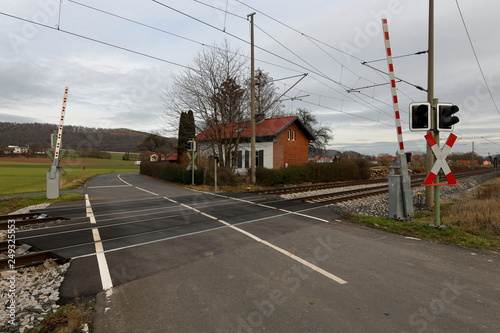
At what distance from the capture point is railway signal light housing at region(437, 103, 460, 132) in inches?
276

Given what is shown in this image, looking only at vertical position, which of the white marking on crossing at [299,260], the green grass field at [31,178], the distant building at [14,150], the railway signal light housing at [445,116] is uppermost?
the distant building at [14,150]

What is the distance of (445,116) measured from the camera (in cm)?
709

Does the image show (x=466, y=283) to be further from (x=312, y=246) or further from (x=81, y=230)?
(x=81, y=230)

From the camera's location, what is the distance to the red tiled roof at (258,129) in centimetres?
2548

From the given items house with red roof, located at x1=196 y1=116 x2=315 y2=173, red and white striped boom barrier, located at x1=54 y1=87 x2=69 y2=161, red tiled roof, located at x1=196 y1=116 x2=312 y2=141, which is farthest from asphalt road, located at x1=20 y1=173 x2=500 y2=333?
house with red roof, located at x1=196 y1=116 x2=315 y2=173

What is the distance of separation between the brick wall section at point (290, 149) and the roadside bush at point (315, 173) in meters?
3.94

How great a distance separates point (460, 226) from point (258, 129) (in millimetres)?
25804

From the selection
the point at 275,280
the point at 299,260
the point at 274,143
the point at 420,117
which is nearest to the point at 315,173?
the point at 274,143

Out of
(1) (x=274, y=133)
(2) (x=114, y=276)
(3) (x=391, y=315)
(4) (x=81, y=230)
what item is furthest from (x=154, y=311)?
(1) (x=274, y=133)

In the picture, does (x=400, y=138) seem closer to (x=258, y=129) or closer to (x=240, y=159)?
(x=258, y=129)

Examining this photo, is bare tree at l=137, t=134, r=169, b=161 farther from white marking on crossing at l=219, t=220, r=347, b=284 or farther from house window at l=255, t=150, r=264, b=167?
white marking on crossing at l=219, t=220, r=347, b=284

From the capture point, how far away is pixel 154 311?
3285 mm

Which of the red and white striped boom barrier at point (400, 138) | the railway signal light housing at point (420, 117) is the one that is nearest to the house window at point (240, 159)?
the red and white striped boom barrier at point (400, 138)

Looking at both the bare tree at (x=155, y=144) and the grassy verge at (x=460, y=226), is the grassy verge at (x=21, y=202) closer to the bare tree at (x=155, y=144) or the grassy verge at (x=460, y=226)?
the grassy verge at (x=460, y=226)
